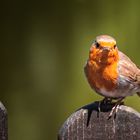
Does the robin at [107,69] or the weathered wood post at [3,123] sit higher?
the robin at [107,69]

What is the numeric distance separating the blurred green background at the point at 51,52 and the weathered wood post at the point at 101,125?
3469mm

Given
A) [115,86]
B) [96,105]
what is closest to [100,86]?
[115,86]

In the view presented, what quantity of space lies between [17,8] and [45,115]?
1.11 meters

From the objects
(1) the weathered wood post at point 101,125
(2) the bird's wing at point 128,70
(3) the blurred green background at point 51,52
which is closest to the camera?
(1) the weathered wood post at point 101,125

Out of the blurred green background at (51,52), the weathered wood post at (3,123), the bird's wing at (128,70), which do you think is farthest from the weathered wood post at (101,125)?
the blurred green background at (51,52)

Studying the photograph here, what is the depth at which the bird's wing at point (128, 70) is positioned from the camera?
5410mm

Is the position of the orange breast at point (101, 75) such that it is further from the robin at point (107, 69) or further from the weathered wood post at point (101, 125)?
the weathered wood post at point (101, 125)

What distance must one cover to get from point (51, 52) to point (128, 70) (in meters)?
3.03

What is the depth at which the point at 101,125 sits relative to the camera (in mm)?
4719

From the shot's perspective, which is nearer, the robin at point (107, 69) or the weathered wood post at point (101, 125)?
the weathered wood post at point (101, 125)

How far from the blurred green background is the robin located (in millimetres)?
2812

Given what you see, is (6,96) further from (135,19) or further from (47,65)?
(135,19)

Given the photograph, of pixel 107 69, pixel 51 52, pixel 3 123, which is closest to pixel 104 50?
pixel 107 69

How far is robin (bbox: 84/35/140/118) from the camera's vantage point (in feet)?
17.1
